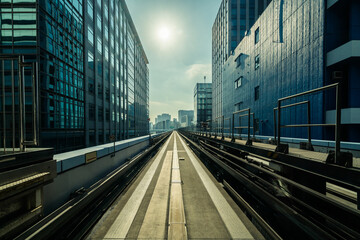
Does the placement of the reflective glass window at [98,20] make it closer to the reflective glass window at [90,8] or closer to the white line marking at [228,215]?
the reflective glass window at [90,8]

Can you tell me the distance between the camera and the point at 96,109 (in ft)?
58.3

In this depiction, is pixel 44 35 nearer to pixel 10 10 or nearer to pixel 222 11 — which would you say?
pixel 10 10

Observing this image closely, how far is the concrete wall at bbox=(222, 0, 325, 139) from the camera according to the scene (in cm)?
911

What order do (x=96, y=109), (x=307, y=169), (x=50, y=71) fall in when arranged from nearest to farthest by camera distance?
(x=307, y=169) → (x=50, y=71) → (x=96, y=109)

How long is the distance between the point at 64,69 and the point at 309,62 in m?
21.3

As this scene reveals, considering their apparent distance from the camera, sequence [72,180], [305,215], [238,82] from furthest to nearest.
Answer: [238,82] → [72,180] → [305,215]

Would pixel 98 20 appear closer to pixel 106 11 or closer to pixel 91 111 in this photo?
pixel 106 11

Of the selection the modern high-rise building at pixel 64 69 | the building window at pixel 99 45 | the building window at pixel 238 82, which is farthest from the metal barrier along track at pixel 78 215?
the building window at pixel 238 82

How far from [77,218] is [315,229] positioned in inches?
222

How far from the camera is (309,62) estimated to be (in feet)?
31.5

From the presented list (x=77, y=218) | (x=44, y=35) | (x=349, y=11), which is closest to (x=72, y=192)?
(x=77, y=218)

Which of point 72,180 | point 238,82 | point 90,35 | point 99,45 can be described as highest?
point 90,35

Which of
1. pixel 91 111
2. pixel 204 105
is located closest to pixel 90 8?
pixel 91 111

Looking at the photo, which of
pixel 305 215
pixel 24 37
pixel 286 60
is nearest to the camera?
pixel 305 215
